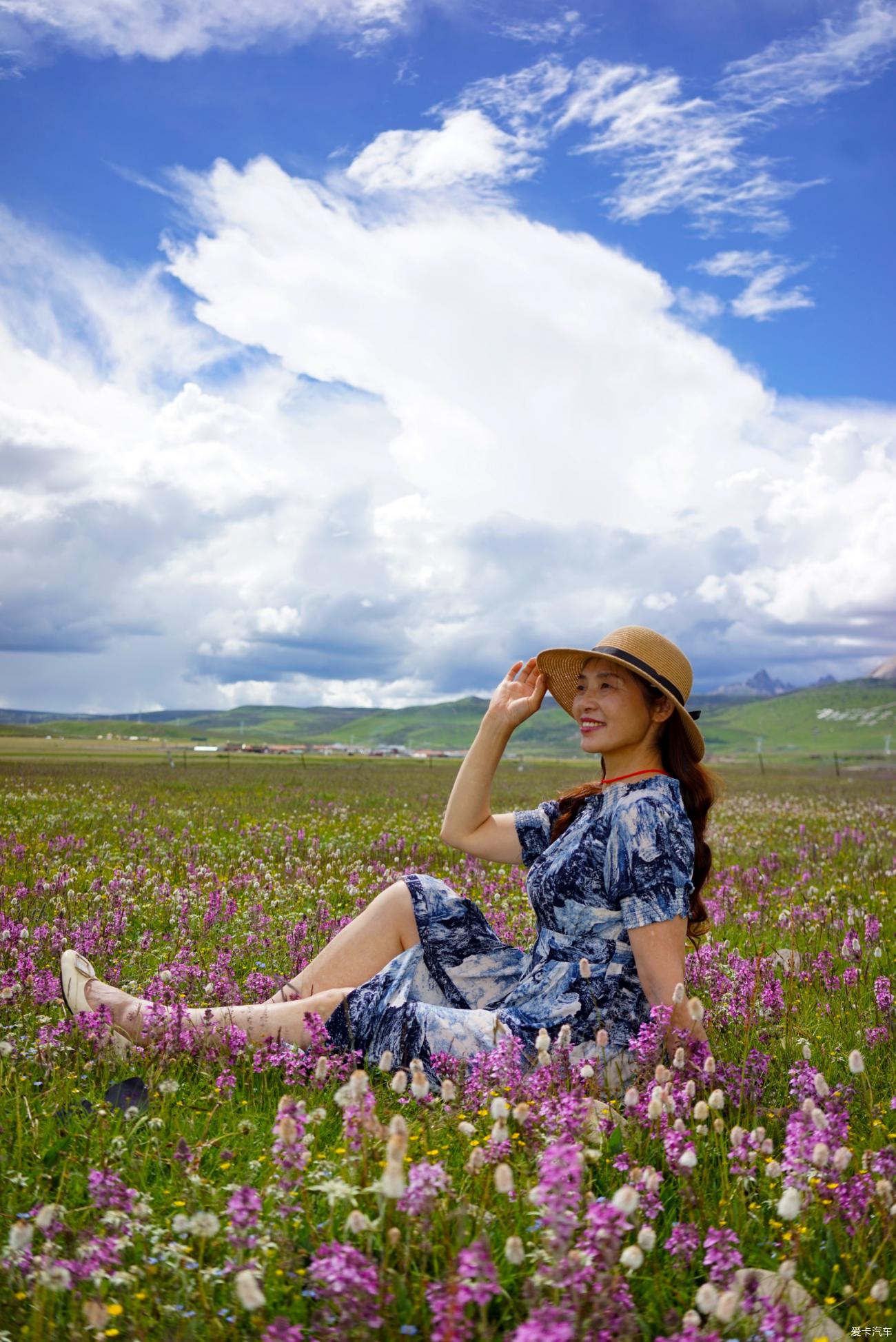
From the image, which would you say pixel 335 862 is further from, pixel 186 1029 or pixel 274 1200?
pixel 274 1200

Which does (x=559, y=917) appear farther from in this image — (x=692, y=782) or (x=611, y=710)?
(x=611, y=710)

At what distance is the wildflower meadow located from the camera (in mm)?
2660

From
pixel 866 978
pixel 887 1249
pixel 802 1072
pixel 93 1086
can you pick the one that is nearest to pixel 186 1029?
pixel 93 1086

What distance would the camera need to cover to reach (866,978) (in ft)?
23.8

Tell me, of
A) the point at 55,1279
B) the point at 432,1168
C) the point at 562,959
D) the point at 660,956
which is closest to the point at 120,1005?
the point at 562,959

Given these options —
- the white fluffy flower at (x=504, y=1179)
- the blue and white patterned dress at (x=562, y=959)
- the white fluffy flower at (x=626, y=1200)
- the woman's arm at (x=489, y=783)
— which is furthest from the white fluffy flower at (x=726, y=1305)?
the woman's arm at (x=489, y=783)

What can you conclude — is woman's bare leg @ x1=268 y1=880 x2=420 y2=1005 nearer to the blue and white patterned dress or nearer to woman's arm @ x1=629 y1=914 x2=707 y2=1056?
the blue and white patterned dress

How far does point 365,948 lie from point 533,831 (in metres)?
1.28

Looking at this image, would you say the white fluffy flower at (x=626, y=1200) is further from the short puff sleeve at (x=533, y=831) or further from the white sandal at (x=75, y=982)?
the short puff sleeve at (x=533, y=831)

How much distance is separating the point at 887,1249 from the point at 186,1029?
3.47m

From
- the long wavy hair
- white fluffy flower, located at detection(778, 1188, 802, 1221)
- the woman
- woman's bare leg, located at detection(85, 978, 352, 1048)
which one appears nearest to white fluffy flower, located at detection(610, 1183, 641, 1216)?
white fluffy flower, located at detection(778, 1188, 802, 1221)

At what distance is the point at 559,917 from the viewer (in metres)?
5.41

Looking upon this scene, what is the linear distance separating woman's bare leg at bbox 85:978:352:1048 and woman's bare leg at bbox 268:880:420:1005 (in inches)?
16.0

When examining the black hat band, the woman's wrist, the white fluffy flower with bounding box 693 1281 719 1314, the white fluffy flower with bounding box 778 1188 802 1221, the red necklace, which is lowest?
the white fluffy flower with bounding box 693 1281 719 1314
